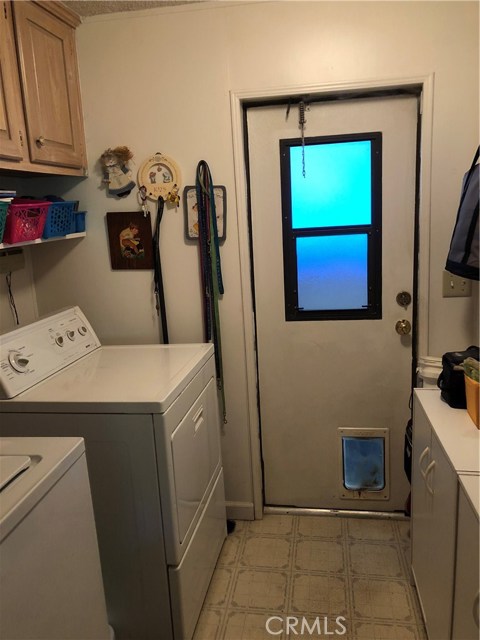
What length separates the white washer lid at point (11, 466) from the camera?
113 centimetres

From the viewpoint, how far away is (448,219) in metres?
2.17

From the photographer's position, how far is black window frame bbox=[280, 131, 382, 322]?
88.7 inches

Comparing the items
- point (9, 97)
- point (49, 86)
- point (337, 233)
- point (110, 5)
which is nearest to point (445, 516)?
point (337, 233)

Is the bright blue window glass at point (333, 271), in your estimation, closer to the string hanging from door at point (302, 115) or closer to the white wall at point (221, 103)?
the white wall at point (221, 103)

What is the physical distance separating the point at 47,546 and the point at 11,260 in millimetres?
1596

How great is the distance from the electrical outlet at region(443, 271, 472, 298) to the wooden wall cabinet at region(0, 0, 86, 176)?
1732mm

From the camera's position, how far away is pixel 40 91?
198cm

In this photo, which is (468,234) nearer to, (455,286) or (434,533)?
(455,286)

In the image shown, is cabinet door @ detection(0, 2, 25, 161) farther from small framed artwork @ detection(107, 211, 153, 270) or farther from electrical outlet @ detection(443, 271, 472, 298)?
electrical outlet @ detection(443, 271, 472, 298)

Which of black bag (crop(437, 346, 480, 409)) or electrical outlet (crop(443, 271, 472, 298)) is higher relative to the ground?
electrical outlet (crop(443, 271, 472, 298))

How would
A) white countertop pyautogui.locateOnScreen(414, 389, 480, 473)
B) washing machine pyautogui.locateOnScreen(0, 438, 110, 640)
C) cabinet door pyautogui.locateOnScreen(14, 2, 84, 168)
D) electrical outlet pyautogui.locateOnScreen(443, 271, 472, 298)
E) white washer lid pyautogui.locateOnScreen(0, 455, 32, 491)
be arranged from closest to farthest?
washing machine pyautogui.locateOnScreen(0, 438, 110, 640)
white washer lid pyautogui.locateOnScreen(0, 455, 32, 491)
white countertop pyautogui.locateOnScreen(414, 389, 480, 473)
cabinet door pyautogui.locateOnScreen(14, 2, 84, 168)
electrical outlet pyautogui.locateOnScreen(443, 271, 472, 298)

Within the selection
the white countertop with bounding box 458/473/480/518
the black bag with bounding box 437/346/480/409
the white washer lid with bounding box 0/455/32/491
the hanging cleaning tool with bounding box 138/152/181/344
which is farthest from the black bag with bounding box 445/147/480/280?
the white washer lid with bounding box 0/455/32/491

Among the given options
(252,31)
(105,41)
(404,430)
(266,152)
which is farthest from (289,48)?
(404,430)

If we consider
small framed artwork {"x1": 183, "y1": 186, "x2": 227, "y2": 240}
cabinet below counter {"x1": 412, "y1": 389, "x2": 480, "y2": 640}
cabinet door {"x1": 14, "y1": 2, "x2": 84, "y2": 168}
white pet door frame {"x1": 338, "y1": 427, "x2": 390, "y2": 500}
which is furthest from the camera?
white pet door frame {"x1": 338, "y1": 427, "x2": 390, "y2": 500}
